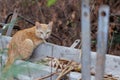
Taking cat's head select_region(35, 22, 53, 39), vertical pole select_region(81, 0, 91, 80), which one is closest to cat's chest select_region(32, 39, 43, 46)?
cat's head select_region(35, 22, 53, 39)

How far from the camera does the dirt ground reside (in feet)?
18.2

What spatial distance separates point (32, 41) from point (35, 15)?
2153 mm

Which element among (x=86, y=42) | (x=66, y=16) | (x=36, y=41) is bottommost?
(x=86, y=42)

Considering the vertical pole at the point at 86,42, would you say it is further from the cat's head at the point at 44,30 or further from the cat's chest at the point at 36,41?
the cat's head at the point at 44,30

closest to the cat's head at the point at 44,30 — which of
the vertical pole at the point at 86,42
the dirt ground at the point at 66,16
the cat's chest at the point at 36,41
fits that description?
the cat's chest at the point at 36,41

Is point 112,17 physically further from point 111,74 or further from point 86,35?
point 86,35

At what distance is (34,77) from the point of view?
2758 millimetres

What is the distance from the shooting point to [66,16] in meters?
6.19

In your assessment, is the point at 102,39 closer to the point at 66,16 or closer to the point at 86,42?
the point at 86,42

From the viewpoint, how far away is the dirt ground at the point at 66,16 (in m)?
5.56

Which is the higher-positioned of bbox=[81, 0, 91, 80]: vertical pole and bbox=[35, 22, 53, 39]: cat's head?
bbox=[35, 22, 53, 39]: cat's head

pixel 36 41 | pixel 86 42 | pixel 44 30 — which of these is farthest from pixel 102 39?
pixel 44 30

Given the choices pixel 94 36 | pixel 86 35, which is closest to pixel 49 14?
pixel 94 36

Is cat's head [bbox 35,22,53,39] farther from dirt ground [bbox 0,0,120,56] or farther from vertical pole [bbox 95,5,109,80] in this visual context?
vertical pole [bbox 95,5,109,80]
